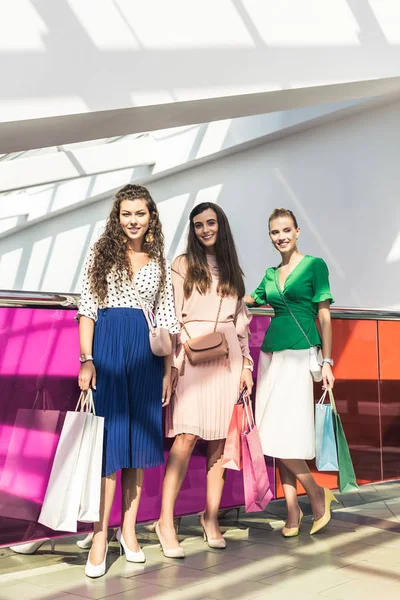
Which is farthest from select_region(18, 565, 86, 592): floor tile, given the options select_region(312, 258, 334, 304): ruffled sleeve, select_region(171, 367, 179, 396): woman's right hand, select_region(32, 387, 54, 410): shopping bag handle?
select_region(312, 258, 334, 304): ruffled sleeve

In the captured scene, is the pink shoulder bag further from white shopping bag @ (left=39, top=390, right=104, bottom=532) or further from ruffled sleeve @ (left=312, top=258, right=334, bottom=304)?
ruffled sleeve @ (left=312, top=258, right=334, bottom=304)

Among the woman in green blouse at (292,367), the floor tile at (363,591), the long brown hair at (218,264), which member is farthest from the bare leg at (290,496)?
the long brown hair at (218,264)

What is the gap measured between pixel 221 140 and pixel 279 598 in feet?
31.4

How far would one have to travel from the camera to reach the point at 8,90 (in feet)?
16.1

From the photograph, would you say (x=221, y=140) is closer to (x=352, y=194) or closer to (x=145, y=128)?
(x=352, y=194)

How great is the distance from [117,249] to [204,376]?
0.94 m

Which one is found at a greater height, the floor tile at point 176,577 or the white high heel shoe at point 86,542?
the white high heel shoe at point 86,542

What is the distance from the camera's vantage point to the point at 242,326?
4.76 m

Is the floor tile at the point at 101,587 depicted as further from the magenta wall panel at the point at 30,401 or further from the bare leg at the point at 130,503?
the magenta wall panel at the point at 30,401

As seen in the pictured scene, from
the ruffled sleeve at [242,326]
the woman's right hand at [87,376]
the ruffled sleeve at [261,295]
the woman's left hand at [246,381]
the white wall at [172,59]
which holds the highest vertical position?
the white wall at [172,59]

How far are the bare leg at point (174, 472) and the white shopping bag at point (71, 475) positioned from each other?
0.73m

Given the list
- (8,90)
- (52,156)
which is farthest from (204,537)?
(52,156)

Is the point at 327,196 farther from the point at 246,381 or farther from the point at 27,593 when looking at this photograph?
the point at 27,593

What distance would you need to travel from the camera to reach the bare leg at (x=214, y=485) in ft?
15.2
